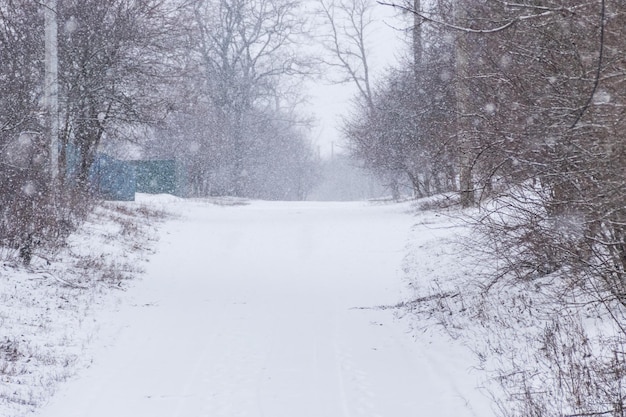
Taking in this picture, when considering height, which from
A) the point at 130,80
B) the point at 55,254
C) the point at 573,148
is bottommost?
the point at 55,254

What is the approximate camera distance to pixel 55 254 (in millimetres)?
11672

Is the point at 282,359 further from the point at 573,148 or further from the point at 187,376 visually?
the point at 573,148

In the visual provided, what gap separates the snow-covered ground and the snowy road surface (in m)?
0.02

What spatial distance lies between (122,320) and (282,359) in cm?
268

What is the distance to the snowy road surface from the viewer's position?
19.5ft

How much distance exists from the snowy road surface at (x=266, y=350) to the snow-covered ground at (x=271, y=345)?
0.7 inches

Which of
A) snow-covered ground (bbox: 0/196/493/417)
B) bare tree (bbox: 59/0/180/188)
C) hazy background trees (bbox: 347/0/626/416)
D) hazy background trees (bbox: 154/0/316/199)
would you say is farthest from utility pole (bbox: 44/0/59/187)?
hazy background trees (bbox: 154/0/316/199)

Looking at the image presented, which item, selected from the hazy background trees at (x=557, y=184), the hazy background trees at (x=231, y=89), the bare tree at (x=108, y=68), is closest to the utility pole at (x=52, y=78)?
the bare tree at (x=108, y=68)

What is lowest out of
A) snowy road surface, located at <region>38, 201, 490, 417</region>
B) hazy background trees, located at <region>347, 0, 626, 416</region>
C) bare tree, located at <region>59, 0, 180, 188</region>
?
snowy road surface, located at <region>38, 201, 490, 417</region>

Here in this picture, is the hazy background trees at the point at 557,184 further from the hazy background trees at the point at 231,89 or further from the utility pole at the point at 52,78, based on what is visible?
the hazy background trees at the point at 231,89

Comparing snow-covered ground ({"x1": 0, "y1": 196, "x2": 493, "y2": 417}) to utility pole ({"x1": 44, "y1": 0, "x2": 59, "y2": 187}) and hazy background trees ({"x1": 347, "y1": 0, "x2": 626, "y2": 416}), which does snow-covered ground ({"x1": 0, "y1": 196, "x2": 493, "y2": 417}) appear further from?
utility pole ({"x1": 44, "y1": 0, "x2": 59, "y2": 187})

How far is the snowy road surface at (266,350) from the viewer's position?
234 inches

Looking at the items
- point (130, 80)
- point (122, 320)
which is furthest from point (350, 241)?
point (122, 320)

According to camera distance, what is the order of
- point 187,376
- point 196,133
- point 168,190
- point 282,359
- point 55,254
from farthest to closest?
1. point 196,133
2. point 168,190
3. point 55,254
4. point 282,359
5. point 187,376
